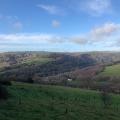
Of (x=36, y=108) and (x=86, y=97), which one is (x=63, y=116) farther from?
(x=86, y=97)

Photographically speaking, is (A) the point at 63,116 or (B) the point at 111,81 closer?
(A) the point at 63,116

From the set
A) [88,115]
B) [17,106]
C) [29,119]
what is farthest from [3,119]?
[88,115]

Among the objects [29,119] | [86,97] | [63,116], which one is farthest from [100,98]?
[29,119]

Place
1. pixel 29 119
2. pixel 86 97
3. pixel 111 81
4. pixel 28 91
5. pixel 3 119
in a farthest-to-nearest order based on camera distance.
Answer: pixel 111 81 → pixel 86 97 → pixel 28 91 → pixel 29 119 → pixel 3 119

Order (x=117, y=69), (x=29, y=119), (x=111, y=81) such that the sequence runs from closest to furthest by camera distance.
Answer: (x=29, y=119)
(x=111, y=81)
(x=117, y=69)

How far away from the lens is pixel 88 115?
4391cm

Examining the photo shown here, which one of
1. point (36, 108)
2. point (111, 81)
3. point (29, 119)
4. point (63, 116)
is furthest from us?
point (111, 81)

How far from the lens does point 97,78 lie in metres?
177

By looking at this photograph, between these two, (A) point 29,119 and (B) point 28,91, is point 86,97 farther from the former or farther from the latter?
(A) point 29,119

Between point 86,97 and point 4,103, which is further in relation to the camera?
point 86,97

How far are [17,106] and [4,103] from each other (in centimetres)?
231

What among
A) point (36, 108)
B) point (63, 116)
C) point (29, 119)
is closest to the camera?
point (29, 119)

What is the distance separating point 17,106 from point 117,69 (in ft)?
539

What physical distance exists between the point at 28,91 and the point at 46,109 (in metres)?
20.6
